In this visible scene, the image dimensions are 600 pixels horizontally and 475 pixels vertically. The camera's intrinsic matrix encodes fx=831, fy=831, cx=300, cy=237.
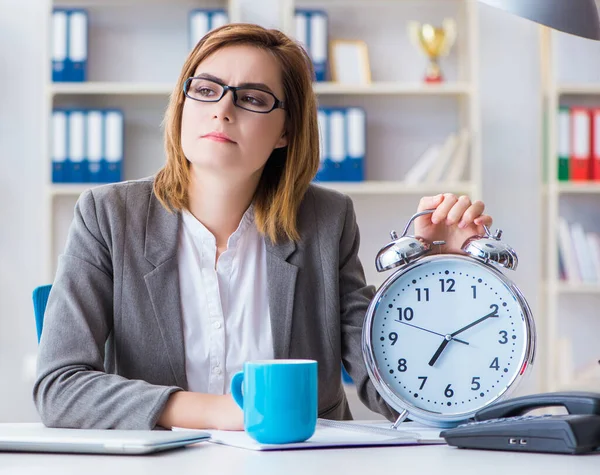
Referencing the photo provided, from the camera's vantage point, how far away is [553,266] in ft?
12.5

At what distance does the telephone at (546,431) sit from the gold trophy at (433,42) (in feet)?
9.49

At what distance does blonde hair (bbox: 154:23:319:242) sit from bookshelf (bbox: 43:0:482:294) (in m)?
2.02

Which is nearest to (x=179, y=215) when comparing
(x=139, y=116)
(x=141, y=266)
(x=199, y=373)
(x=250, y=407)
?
(x=141, y=266)

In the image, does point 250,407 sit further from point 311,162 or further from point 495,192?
point 495,192

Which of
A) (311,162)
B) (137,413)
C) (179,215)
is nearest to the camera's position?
(137,413)

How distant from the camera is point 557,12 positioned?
130 centimetres

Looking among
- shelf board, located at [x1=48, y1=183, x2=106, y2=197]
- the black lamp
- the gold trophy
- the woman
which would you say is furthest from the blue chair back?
the gold trophy

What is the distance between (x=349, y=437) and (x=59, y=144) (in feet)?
9.21

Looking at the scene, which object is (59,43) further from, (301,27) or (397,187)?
(397,187)

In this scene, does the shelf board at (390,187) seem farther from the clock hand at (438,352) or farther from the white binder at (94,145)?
the clock hand at (438,352)

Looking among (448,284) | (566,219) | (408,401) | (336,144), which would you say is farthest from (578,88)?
(408,401)

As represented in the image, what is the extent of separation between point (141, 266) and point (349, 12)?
8.91ft

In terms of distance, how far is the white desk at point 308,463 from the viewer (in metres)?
0.90

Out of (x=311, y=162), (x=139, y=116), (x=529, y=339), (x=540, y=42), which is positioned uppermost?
(x=540, y=42)
